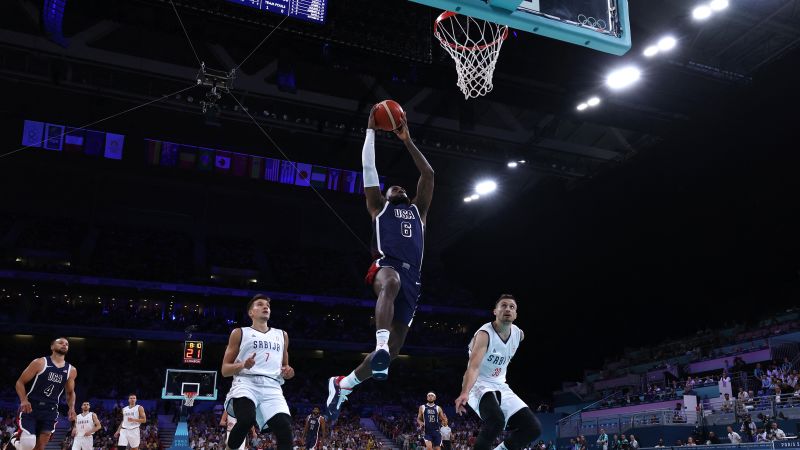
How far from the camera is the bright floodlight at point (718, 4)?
1886cm

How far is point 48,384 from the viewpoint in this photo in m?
8.84

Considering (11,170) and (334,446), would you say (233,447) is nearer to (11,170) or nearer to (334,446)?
(334,446)

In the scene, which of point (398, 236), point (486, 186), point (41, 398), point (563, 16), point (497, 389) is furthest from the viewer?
point (486, 186)

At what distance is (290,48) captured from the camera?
1952cm

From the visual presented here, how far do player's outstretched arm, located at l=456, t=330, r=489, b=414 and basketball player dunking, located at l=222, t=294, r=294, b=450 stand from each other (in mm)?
1624


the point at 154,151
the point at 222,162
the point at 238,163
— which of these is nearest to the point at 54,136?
the point at 154,151

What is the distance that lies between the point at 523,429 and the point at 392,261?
217 cm

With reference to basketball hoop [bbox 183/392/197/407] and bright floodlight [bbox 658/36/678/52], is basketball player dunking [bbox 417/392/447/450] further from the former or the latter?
bright floodlight [bbox 658/36/678/52]

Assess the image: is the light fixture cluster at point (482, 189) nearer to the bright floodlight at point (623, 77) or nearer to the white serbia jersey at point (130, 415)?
the bright floodlight at point (623, 77)

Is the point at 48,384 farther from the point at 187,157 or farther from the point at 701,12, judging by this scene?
the point at 187,157

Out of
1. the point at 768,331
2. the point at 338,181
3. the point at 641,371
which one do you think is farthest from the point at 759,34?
the point at 338,181

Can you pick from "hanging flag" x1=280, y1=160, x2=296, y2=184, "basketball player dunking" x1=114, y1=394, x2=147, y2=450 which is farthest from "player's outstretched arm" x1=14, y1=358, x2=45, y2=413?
"hanging flag" x1=280, y1=160, x2=296, y2=184

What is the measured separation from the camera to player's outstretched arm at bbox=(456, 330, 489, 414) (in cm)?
603

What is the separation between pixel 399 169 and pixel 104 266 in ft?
53.2
